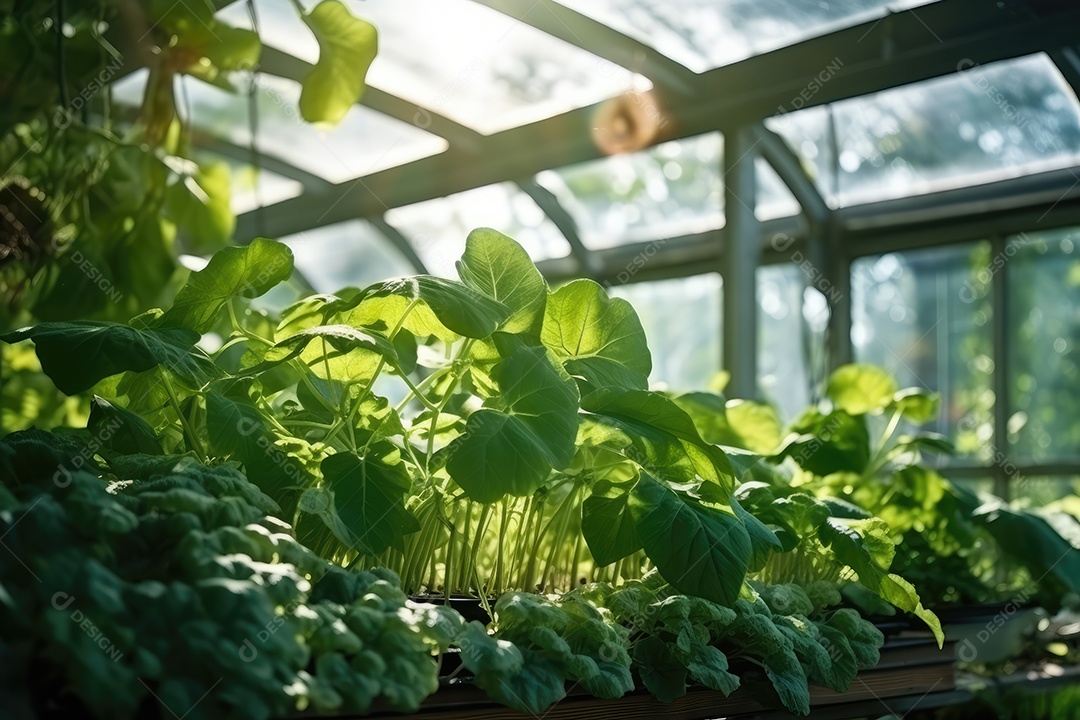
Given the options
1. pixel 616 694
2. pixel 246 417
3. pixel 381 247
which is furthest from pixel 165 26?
pixel 381 247

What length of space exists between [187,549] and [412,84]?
8.85ft

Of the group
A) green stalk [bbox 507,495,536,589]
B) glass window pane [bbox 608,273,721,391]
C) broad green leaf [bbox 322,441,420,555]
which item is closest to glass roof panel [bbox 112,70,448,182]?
glass window pane [bbox 608,273,721,391]

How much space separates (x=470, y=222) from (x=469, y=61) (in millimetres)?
1465

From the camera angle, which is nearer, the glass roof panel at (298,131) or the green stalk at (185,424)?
the green stalk at (185,424)

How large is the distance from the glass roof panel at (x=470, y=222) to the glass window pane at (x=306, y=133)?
14.2 inches

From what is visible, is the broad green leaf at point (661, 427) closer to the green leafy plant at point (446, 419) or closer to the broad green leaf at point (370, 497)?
the green leafy plant at point (446, 419)

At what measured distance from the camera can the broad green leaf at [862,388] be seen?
1966 mm

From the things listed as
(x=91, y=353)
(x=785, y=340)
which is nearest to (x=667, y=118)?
(x=785, y=340)

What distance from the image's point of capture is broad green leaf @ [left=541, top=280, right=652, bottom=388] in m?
1.20

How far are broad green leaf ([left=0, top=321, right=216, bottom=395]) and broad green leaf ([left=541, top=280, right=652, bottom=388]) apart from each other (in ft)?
1.58

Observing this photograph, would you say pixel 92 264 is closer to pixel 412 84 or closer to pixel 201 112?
pixel 412 84

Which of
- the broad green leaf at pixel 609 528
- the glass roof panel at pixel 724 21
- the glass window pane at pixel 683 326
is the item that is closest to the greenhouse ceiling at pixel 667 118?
the glass roof panel at pixel 724 21

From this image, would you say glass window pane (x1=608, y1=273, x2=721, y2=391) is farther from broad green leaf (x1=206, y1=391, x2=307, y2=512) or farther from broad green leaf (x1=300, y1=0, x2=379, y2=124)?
broad green leaf (x1=206, y1=391, x2=307, y2=512)

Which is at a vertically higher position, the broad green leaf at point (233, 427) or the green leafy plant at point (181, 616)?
the broad green leaf at point (233, 427)
